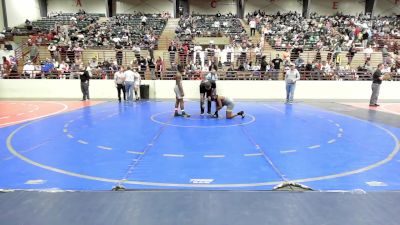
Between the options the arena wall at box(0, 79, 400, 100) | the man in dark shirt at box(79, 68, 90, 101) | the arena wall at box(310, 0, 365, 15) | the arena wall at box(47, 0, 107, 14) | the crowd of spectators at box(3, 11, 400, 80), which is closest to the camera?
the man in dark shirt at box(79, 68, 90, 101)

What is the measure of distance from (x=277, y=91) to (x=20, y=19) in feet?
91.4

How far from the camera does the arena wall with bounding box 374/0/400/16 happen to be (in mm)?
37688

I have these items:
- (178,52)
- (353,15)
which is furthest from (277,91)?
(353,15)

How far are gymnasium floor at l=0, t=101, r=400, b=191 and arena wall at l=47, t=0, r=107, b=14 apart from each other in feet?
94.5

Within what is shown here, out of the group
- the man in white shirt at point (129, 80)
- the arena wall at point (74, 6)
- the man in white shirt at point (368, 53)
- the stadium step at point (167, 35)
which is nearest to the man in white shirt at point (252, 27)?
the stadium step at point (167, 35)

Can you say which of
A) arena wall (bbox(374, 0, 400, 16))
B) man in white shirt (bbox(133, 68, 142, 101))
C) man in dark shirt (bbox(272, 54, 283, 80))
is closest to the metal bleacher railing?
man in dark shirt (bbox(272, 54, 283, 80))

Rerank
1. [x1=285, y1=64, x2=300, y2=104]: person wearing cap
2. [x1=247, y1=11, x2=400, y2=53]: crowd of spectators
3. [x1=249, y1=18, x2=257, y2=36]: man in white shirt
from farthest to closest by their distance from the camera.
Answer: [x1=249, y1=18, x2=257, y2=36]: man in white shirt → [x1=247, y1=11, x2=400, y2=53]: crowd of spectators → [x1=285, y1=64, x2=300, y2=104]: person wearing cap

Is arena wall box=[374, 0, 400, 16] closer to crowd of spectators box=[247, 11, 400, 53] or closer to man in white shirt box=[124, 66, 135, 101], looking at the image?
crowd of spectators box=[247, 11, 400, 53]

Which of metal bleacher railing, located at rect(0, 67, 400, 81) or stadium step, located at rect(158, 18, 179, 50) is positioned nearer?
metal bleacher railing, located at rect(0, 67, 400, 81)

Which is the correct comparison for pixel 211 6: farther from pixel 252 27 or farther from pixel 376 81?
pixel 376 81

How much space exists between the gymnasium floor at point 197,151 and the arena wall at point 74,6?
28.8 metres

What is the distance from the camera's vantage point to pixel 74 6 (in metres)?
37.9

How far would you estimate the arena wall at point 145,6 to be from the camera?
124 feet

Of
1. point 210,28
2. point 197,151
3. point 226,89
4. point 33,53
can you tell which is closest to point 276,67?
point 226,89
